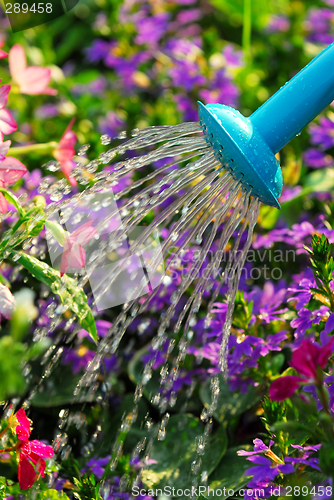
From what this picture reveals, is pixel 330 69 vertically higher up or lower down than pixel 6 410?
higher up

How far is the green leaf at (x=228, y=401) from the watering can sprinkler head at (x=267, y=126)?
40 centimetres

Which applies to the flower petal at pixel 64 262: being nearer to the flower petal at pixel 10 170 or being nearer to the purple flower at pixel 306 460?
the flower petal at pixel 10 170

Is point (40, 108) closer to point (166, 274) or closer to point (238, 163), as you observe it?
point (166, 274)

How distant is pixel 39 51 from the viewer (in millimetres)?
1723

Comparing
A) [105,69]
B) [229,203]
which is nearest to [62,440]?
[229,203]

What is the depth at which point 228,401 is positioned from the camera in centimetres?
89

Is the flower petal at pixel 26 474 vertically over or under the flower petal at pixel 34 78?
under

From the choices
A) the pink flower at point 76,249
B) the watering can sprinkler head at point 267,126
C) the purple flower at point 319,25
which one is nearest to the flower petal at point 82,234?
the pink flower at point 76,249

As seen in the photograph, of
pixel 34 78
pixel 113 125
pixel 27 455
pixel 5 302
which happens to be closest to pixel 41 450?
pixel 27 455

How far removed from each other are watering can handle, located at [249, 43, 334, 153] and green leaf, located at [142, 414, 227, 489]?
53cm

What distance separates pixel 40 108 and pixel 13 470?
4.09 ft

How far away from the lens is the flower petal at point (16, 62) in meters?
0.83

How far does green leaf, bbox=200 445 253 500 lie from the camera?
2.36 feet

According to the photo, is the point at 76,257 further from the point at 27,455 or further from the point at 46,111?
the point at 46,111
